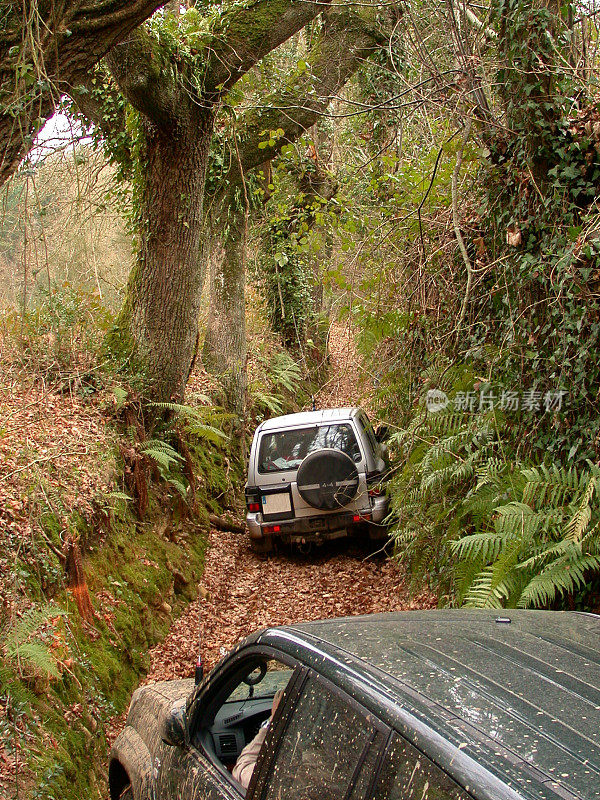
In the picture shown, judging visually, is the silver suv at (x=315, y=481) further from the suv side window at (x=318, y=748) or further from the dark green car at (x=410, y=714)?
the suv side window at (x=318, y=748)

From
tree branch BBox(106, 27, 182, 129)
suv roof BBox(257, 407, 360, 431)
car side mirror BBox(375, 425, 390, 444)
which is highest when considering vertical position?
tree branch BBox(106, 27, 182, 129)

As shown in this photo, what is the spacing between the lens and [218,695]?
310cm

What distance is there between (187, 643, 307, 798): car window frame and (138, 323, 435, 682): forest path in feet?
12.5

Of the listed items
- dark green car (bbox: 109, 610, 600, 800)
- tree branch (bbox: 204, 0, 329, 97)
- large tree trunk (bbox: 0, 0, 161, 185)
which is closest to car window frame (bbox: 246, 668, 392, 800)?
dark green car (bbox: 109, 610, 600, 800)

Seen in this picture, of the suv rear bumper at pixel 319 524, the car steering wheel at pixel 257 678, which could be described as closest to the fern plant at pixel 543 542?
the car steering wheel at pixel 257 678

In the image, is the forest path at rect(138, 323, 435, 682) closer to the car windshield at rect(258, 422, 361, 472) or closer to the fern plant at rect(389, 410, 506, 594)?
the fern plant at rect(389, 410, 506, 594)

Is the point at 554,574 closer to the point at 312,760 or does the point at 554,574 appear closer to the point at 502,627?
the point at 502,627

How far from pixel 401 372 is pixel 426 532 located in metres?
2.40

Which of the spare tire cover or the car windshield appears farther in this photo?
the car windshield

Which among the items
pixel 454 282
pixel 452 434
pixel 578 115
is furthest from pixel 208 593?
pixel 578 115

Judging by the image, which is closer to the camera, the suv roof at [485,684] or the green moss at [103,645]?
the suv roof at [485,684]

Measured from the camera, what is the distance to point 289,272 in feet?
56.2

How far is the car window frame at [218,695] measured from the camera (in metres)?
2.78

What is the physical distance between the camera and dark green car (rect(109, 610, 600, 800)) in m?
1.72
